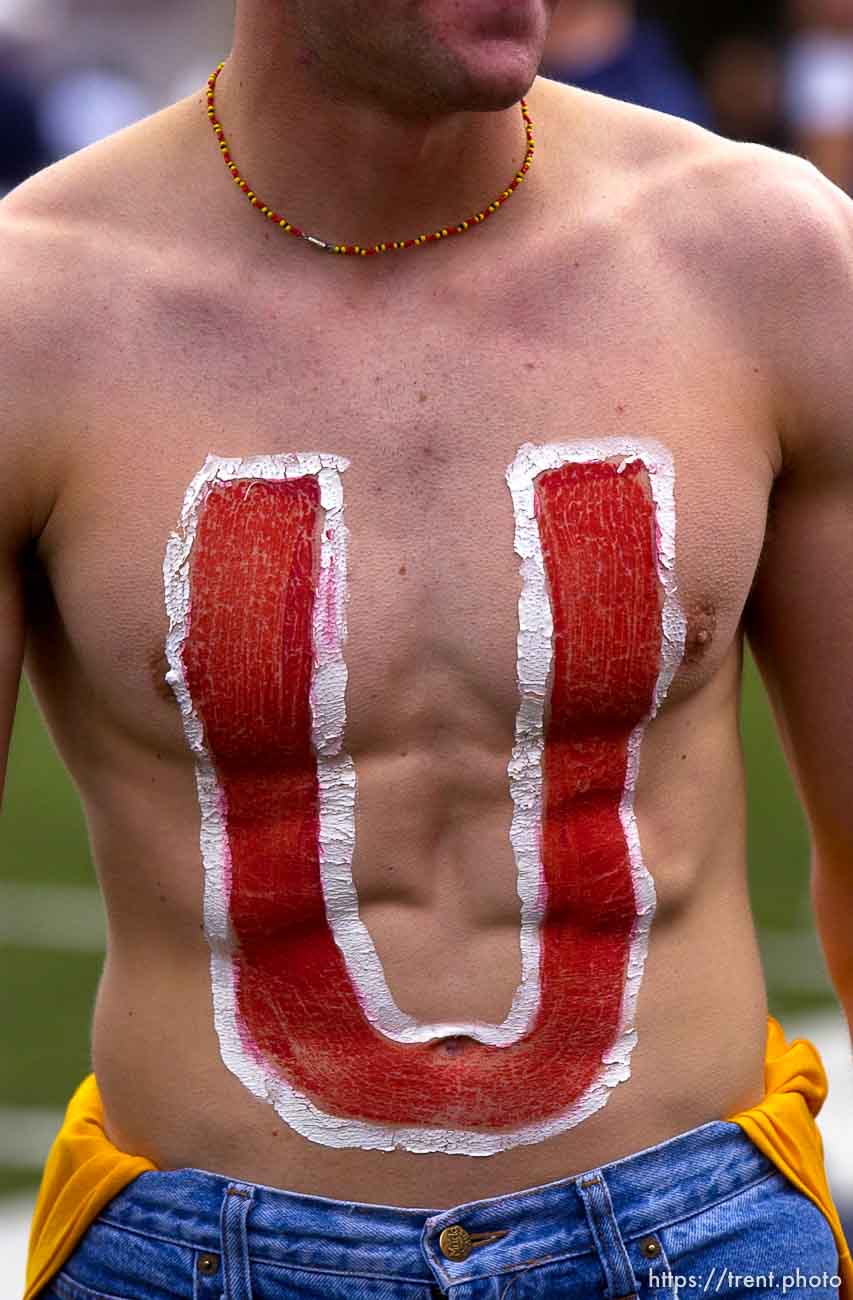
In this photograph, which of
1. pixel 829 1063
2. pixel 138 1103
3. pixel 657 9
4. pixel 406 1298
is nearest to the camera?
pixel 406 1298

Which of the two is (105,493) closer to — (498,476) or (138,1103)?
(498,476)

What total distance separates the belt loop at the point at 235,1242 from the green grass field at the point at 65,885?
2939mm

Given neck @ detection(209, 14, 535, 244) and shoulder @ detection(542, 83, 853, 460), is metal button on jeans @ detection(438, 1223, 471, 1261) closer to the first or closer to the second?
shoulder @ detection(542, 83, 853, 460)

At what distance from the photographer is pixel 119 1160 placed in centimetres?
280

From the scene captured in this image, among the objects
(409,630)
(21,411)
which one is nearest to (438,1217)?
(409,630)

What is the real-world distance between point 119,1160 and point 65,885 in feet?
16.8

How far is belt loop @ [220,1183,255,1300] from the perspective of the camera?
2670 mm

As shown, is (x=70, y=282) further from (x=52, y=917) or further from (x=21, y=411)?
(x=52, y=917)

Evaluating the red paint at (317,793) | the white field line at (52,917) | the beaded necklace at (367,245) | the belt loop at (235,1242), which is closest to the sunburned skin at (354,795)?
the red paint at (317,793)

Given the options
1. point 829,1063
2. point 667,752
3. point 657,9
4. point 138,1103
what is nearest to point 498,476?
point 667,752

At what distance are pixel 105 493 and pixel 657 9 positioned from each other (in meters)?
11.2

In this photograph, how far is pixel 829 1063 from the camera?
6.06 m

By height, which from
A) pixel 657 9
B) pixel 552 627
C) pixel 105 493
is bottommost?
pixel 657 9

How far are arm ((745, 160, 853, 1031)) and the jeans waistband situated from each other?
48cm
